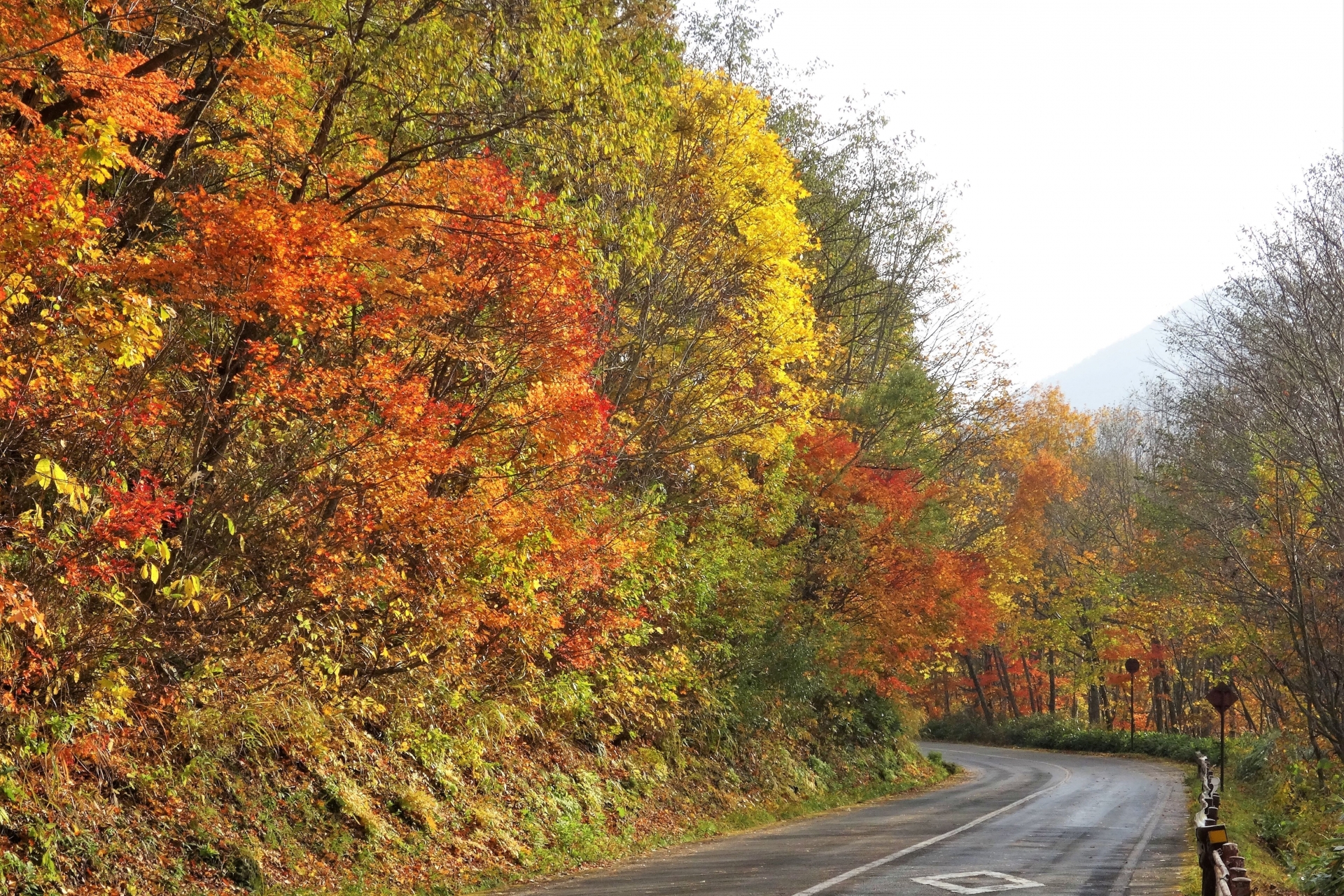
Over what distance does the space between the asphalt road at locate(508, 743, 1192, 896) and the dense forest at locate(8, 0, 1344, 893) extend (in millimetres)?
1531

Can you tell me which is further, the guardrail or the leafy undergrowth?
the leafy undergrowth

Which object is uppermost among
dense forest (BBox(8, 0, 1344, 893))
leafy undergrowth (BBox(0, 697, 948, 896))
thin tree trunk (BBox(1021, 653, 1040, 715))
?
dense forest (BBox(8, 0, 1344, 893))

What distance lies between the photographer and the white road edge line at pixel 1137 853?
11.0m

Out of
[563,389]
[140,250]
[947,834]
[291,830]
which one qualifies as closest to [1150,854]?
[947,834]

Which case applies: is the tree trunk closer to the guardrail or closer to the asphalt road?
the asphalt road

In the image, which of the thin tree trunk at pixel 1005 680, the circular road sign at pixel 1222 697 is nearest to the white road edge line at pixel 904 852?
the circular road sign at pixel 1222 697

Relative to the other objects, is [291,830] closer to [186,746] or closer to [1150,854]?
[186,746]

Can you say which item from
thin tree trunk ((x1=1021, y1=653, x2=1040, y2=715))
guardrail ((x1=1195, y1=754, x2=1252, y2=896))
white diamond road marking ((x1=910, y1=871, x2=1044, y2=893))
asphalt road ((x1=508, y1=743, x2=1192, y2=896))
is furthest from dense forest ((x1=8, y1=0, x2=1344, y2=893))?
thin tree trunk ((x1=1021, y1=653, x2=1040, y2=715))

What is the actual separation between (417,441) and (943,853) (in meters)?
8.47

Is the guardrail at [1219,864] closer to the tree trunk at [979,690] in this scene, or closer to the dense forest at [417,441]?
the dense forest at [417,441]

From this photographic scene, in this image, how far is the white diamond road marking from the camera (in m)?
10.5

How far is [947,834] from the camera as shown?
16016 mm

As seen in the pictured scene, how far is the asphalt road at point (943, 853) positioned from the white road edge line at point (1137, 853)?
3cm

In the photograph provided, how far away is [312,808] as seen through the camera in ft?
34.4
